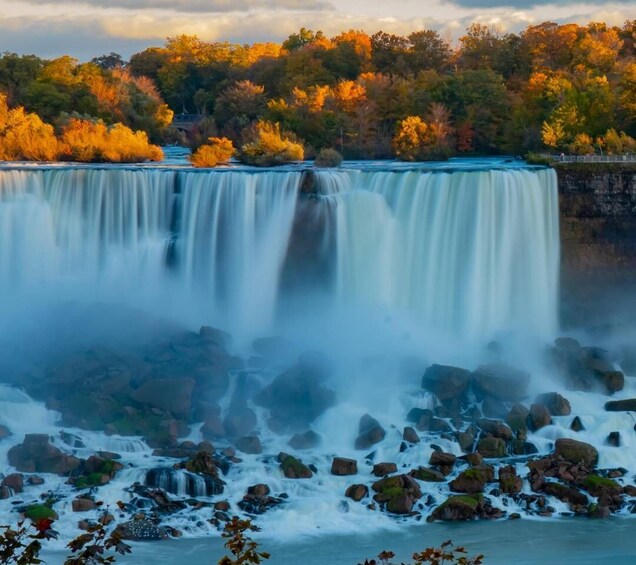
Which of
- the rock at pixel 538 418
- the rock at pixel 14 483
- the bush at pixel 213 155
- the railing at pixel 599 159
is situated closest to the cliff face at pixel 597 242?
the railing at pixel 599 159

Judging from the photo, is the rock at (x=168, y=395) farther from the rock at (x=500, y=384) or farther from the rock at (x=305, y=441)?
the rock at (x=500, y=384)

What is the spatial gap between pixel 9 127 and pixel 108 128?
3898 millimetres

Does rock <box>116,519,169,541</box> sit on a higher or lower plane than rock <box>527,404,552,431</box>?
lower

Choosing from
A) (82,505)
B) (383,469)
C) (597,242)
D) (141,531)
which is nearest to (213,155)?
(597,242)

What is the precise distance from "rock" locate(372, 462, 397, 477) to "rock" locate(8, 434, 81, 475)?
588cm

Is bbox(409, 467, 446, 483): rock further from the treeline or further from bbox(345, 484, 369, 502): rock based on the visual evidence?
the treeline

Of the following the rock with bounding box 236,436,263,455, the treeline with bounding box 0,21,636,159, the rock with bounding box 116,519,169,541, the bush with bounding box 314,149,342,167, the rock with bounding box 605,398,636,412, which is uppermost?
the treeline with bounding box 0,21,636,159

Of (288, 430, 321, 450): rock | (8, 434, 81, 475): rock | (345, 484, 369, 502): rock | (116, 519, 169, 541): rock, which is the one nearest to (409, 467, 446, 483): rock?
(345, 484, 369, 502): rock

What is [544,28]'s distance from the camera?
56.4 m

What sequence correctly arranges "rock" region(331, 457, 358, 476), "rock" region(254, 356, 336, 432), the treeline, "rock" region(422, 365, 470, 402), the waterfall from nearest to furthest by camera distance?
"rock" region(331, 457, 358, 476), "rock" region(254, 356, 336, 432), "rock" region(422, 365, 470, 402), the waterfall, the treeline

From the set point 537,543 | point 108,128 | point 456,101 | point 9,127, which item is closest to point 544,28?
point 456,101

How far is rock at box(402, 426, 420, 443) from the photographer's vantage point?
27.4 m

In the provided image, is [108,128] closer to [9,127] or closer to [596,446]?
[9,127]

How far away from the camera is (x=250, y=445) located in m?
27.1
